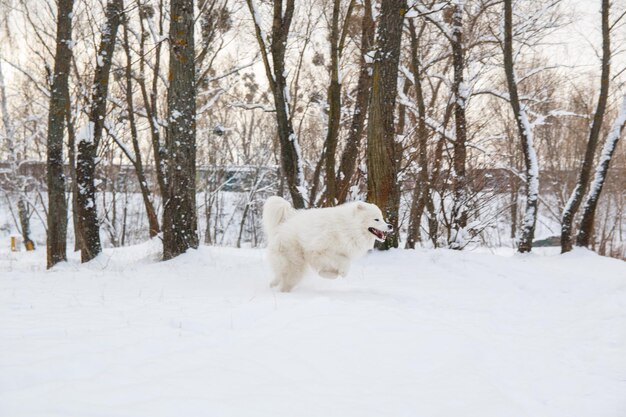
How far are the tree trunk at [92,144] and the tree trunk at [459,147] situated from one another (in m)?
8.49

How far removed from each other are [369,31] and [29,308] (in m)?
10.4

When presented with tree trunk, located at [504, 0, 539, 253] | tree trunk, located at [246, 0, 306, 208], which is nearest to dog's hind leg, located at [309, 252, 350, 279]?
tree trunk, located at [246, 0, 306, 208]

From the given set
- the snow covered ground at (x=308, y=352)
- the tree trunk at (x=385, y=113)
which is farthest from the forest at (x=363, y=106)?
the snow covered ground at (x=308, y=352)

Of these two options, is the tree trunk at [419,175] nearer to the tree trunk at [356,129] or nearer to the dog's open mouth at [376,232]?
the tree trunk at [356,129]

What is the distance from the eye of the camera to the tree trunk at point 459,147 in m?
11.0

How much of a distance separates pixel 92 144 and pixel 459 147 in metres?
8.76

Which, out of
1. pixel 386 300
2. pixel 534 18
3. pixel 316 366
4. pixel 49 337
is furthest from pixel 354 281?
pixel 534 18

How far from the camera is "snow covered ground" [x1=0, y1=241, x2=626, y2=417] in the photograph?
2.35 meters

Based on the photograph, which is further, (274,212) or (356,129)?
(356,129)

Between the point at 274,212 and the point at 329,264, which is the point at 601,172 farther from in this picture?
the point at 274,212

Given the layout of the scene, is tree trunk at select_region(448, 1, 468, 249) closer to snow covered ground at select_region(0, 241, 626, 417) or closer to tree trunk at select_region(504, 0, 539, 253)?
tree trunk at select_region(504, 0, 539, 253)

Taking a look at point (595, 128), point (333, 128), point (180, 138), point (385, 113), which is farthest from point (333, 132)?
point (595, 128)

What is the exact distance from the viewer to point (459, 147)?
37.1 ft

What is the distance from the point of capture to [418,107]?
46.4 feet
